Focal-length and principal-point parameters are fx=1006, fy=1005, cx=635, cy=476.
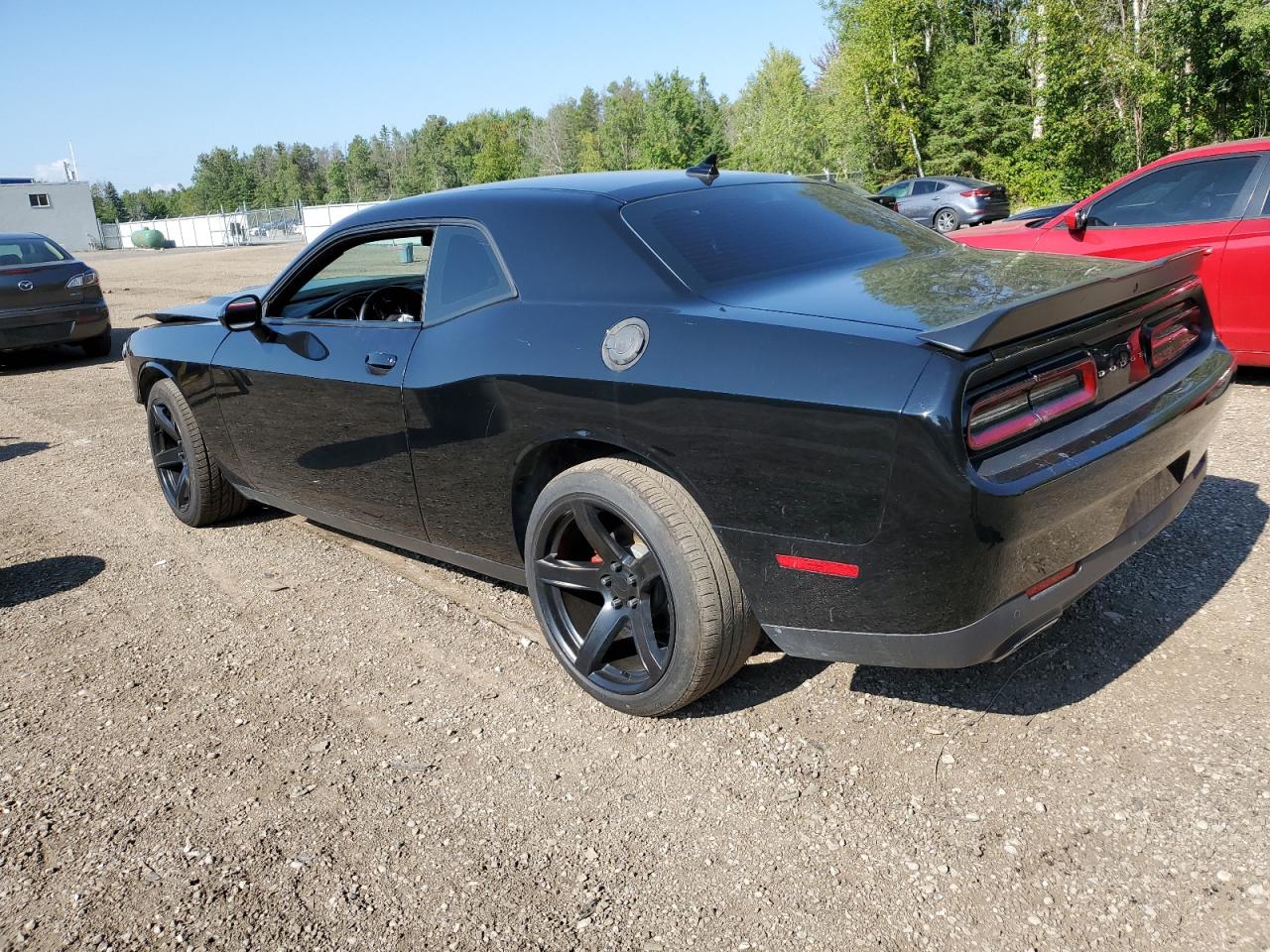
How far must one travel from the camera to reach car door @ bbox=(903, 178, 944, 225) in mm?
25922

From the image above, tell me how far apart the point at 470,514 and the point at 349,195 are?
4990 inches

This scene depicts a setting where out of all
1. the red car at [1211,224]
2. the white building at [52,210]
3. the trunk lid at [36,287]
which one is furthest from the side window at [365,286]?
the white building at [52,210]

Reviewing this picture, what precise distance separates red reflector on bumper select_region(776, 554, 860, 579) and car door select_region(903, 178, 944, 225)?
24.9 metres

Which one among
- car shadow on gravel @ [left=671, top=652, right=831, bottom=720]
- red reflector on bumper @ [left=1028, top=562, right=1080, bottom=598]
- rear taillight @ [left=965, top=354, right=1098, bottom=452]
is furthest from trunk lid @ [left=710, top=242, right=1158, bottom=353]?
car shadow on gravel @ [left=671, top=652, right=831, bottom=720]

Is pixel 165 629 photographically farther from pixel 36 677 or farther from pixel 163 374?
pixel 163 374

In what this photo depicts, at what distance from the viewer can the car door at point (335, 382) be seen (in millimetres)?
3666

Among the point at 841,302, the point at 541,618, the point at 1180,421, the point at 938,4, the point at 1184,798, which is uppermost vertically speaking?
the point at 938,4

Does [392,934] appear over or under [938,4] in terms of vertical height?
under

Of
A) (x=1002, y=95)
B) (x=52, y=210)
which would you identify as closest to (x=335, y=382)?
(x=1002, y=95)

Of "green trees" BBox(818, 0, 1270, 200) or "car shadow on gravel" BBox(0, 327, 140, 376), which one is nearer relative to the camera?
"car shadow on gravel" BBox(0, 327, 140, 376)

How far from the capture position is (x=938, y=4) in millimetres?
41906

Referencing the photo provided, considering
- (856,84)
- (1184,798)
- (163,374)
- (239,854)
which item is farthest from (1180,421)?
(856,84)

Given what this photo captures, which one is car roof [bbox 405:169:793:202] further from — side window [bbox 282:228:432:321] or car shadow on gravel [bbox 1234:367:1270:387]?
car shadow on gravel [bbox 1234:367:1270:387]

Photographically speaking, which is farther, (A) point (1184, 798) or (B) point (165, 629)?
(B) point (165, 629)
